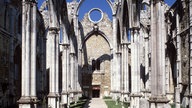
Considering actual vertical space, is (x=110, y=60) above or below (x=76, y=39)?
below

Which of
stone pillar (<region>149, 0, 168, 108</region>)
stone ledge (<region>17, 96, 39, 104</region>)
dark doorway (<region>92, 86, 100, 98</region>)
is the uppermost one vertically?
stone pillar (<region>149, 0, 168, 108</region>)

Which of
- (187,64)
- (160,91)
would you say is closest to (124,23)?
(187,64)

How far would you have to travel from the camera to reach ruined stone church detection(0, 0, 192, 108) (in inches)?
456

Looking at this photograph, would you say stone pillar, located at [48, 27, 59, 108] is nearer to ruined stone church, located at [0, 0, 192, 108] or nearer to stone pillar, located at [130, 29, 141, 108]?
ruined stone church, located at [0, 0, 192, 108]

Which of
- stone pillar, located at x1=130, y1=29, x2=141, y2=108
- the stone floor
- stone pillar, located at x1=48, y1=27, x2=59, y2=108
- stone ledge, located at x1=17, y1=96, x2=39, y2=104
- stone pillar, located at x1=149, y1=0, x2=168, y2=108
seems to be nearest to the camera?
stone pillar, located at x1=149, y1=0, x2=168, y2=108

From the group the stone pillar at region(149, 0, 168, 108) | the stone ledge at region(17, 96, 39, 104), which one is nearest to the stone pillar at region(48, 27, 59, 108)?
the stone ledge at region(17, 96, 39, 104)

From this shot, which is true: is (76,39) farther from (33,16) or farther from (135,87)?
(33,16)

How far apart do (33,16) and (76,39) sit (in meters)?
21.6

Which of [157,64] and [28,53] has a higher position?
[28,53]

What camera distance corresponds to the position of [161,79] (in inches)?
434

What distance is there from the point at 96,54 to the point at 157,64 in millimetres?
27249

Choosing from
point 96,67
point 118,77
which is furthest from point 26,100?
point 96,67

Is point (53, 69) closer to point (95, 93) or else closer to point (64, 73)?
point (64, 73)

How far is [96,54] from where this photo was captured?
1508 inches
